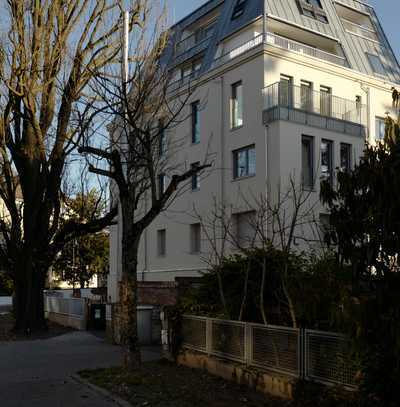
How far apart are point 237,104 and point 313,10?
771 centimetres

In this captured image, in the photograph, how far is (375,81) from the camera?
94.5 feet

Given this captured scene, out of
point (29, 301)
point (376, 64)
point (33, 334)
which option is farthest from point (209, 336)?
point (376, 64)

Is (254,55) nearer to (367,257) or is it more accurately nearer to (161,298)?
(161,298)

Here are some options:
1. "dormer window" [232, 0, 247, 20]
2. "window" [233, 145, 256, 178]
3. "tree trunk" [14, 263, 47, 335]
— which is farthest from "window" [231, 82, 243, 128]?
"tree trunk" [14, 263, 47, 335]

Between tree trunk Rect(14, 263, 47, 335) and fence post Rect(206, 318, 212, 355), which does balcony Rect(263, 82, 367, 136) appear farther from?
fence post Rect(206, 318, 212, 355)

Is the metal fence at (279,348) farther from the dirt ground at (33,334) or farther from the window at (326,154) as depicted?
the window at (326,154)

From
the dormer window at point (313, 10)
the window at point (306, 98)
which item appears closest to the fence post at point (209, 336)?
the window at point (306, 98)

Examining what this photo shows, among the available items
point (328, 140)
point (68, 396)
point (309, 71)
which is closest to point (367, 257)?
point (68, 396)

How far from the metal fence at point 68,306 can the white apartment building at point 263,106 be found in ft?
13.4

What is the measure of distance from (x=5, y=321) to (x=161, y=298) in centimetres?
942

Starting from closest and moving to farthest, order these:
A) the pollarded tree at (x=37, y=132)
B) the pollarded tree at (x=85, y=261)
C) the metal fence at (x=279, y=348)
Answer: the metal fence at (x=279, y=348), the pollarded tree at (x=37, y=132), the pollarded tree at (x=85, y=261)

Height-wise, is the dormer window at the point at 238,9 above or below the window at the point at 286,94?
above

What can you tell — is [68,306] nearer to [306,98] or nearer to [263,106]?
[263,106]

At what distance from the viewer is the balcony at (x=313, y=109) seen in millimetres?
23938
